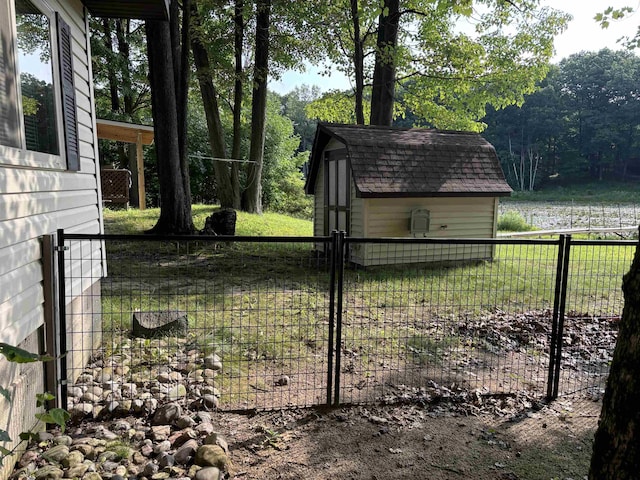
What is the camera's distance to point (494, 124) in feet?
208

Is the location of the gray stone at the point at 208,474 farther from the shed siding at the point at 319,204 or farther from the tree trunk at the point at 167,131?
the shed siding at the point at 319,204

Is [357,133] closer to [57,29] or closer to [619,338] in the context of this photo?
[57,29]

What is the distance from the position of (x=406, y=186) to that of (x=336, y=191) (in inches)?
71.2

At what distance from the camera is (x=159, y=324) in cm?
486

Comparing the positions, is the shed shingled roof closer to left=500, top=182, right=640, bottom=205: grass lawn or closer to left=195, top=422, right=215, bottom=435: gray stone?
left=195, top=422, right=215, bottom=435: gray stone

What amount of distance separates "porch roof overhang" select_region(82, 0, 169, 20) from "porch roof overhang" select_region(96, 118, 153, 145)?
901 cm

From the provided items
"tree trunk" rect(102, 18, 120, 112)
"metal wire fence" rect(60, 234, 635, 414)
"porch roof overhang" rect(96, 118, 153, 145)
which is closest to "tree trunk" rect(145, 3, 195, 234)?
"porch roof overhang" rect(96, 118, 153, 145)

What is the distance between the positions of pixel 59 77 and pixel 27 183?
3.79ft

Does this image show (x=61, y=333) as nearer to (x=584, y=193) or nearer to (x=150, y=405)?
(x=150, y=405)

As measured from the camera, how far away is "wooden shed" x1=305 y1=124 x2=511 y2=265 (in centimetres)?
909

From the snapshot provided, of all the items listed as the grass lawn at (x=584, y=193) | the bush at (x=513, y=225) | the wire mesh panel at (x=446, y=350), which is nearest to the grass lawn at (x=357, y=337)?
the wire mesh panel at (x=446, y=350)

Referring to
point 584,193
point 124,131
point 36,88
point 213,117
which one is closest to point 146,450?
point 36,88

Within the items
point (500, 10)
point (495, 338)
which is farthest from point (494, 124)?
point (495, 338)

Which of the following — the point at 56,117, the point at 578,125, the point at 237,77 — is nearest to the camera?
the point at 56,117
